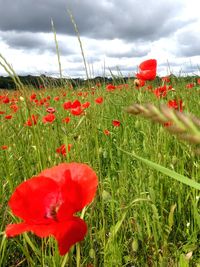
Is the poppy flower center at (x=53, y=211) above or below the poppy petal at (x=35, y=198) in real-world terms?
below

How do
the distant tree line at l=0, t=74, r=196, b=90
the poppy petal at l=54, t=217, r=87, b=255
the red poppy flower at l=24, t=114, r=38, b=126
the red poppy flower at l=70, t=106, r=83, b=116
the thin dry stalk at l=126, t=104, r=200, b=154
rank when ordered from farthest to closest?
the red poppy flower at l=70, t=106, r=83, b=116, the distant tree line at l=0, t=74, r=196, b=90, the red poppy flower at l=24, t=114, r=38, b=126, the poppy petal at l=54, t=217, r=87, b=255, the thin dry stalk at l=126, t=104, r=200, b=154

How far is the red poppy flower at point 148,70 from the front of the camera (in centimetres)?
240

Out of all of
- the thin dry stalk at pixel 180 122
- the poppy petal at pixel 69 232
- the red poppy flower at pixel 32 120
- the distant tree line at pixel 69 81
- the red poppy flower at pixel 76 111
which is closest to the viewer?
the thin dry stalk at pixel 180 122

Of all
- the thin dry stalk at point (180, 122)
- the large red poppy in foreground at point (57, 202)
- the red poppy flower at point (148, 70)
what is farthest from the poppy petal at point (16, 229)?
the red poppy flower at point (148, 70)

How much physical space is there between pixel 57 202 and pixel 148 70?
1.80m

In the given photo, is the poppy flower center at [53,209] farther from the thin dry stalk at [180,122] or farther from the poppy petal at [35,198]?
the thin dry stalk at [180,122]

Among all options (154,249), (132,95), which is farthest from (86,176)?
(132,95)

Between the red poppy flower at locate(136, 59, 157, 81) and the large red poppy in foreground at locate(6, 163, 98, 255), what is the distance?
175cm

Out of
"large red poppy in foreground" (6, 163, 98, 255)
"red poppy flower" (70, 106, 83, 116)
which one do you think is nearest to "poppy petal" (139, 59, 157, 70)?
"red poppy flower" (70, 106, 83, 116)

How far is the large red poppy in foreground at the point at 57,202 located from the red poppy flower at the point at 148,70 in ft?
5.73

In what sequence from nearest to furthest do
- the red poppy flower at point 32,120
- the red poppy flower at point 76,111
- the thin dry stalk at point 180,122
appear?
the thin dry stalk at point 180,122 < the red poppy flower at point 32,120 < the red poppy flower at point 76,111

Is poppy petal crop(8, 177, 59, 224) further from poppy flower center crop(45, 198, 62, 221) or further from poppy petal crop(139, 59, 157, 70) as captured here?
poppy petal crop(139, 59, 157, 70)

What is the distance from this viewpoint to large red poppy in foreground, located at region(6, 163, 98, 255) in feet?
2.10

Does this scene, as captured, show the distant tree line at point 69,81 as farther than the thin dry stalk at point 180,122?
Yes
